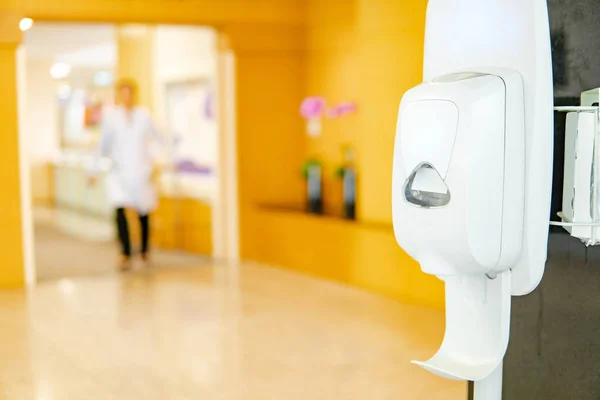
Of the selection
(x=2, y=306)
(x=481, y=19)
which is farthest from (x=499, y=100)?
(x=2, y=306)

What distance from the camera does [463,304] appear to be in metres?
2.07

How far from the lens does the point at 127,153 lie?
20.8 ft

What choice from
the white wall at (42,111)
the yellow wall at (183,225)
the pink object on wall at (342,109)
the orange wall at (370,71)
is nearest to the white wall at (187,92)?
the yellow wall at (183,225)

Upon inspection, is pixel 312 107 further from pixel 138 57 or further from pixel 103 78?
pixel 103 78

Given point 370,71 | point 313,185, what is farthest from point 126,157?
point 370,71

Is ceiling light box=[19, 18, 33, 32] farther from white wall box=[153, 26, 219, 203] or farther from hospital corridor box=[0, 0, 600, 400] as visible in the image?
white wall box=[153, 26, 219, 203]

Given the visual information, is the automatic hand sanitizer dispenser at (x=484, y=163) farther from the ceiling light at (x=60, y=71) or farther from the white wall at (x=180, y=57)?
the ceiling light at (x=60, y=71)

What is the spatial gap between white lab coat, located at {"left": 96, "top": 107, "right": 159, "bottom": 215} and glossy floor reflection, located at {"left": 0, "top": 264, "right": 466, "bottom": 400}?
2.65 feet

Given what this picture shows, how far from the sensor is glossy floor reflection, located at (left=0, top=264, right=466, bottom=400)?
11.0 feet

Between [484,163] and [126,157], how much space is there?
4.87m

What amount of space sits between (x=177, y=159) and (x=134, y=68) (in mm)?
1135

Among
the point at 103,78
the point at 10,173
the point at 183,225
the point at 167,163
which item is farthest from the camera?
the point at 103,78

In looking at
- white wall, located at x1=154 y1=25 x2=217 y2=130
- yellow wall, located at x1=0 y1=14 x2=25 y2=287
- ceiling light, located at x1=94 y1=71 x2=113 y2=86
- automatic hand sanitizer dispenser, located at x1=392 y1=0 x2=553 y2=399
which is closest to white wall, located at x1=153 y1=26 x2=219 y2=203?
white wall, located at x1=154 y1=25 x2=217 y2=130

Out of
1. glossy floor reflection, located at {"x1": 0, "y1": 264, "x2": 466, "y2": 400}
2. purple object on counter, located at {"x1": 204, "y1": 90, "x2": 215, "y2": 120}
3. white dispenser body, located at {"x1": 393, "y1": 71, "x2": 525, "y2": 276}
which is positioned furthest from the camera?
purple object on counter, located at {"x1": 204, "y1": 90, "x2": 215, "y2": 120}
